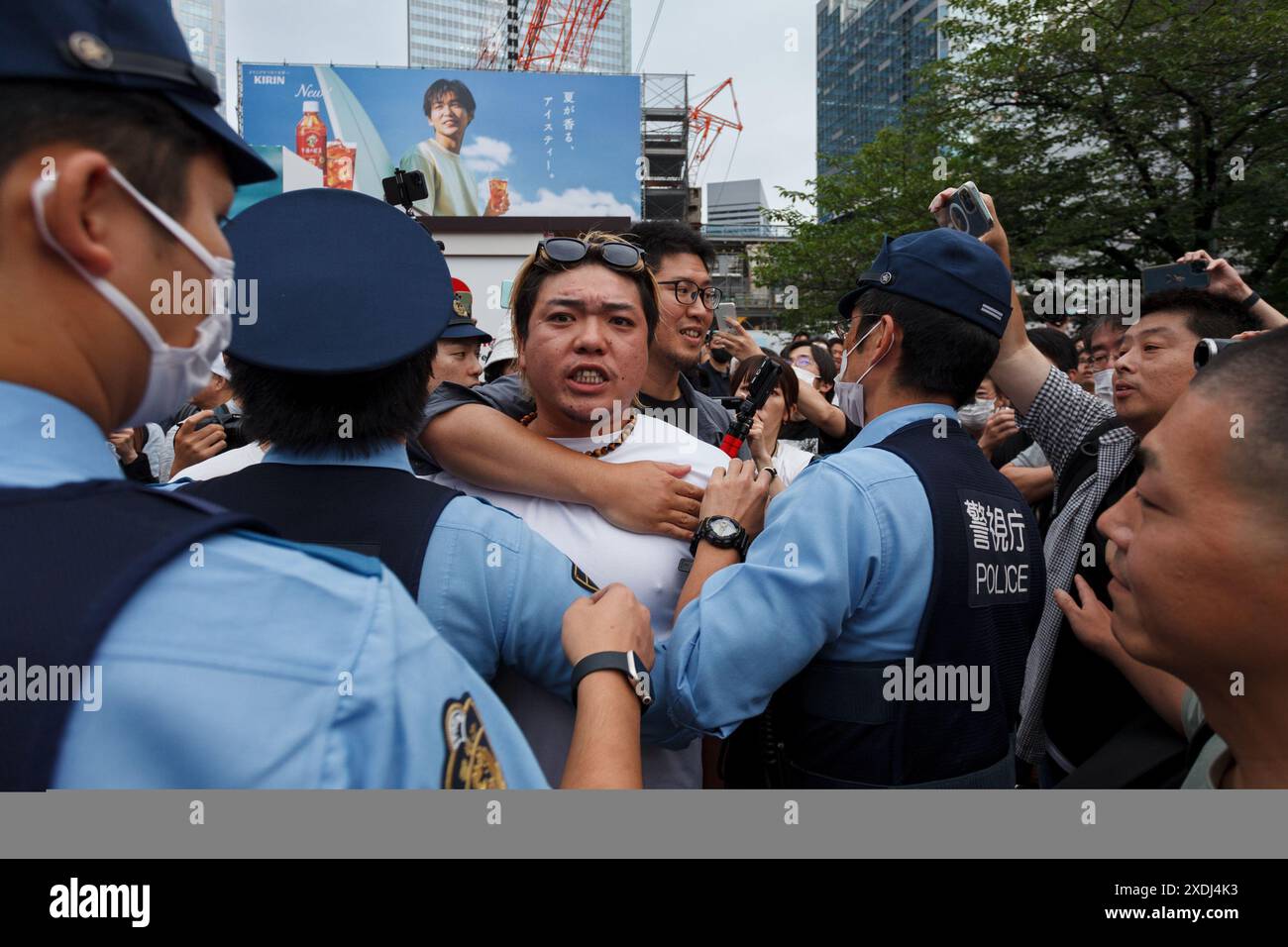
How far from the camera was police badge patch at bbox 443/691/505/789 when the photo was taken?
0.83 meters

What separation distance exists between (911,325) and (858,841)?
1.46 metres

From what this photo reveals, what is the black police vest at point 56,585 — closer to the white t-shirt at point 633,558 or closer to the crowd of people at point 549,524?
the crowd of people at point 549,524

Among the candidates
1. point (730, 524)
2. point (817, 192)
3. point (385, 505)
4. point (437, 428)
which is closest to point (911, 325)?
point (730, 524)

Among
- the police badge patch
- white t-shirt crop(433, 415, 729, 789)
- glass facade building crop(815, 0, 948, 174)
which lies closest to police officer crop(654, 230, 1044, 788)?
white t-shirt crop(433, 415, 729, 789)

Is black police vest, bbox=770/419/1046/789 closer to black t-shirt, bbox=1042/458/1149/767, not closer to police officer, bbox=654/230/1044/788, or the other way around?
police officer, bbox=654/230/1044/788

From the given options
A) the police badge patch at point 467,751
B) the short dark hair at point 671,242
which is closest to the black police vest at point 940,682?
the police badge patch at point 467,751

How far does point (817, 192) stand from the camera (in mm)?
23156

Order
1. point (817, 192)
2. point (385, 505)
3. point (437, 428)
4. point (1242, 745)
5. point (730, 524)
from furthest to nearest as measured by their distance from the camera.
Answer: point (817, 192), point (437, 428), point (730, 524), point (385, 505), point (1242, 745)

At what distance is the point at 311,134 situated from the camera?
29594 millimetres

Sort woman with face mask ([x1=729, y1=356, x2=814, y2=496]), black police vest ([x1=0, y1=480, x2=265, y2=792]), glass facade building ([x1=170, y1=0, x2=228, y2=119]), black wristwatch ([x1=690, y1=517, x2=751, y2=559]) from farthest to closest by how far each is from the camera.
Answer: woman with face mask ([x1=729, y1=356, x2=814, y2=496]), black wristwatch ([x1=690, y1=517, x2=751, y2=559]), glass facade building ([x1=170, y1=0, x2=228, y2=119]), black police vest ([x1=0, y1=480, x2=265, y2=792])

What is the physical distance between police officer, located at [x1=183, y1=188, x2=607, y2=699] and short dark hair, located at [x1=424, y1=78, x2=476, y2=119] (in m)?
32.1

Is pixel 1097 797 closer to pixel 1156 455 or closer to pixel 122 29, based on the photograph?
pixel 1156 455

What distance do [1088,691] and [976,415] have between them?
152 inches

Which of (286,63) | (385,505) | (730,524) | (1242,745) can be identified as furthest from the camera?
(286,63)
